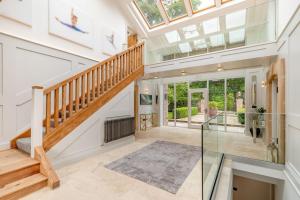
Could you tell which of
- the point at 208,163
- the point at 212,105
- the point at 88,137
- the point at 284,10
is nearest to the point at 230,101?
the point at 212,105

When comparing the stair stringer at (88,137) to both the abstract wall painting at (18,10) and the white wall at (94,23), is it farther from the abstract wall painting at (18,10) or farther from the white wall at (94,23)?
the abstract wall painting at (18,10)

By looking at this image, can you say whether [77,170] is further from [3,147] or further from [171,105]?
[171,105]

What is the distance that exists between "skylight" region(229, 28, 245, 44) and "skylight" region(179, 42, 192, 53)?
1430 millimetres

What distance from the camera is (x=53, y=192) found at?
227 cm

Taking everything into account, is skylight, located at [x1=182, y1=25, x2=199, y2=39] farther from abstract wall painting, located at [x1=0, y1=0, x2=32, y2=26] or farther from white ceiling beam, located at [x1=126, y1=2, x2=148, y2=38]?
abstract wall painting, located at [x1=0, y1=0, x2=32, y2=26]

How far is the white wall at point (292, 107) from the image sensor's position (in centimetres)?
255

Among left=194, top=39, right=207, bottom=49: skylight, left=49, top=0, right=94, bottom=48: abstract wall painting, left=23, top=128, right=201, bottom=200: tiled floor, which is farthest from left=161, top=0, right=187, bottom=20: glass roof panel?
left=23, top=128, right=201, bottom=200: tiled floor

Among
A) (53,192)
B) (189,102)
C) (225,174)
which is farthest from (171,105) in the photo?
(53,192)

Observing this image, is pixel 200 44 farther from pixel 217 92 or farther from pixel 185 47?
pixel 217 92

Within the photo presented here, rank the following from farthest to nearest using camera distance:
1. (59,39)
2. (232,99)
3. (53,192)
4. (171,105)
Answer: (171,105), (232,99), (59,39), (53,192)

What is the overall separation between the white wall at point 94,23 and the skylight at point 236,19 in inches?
174

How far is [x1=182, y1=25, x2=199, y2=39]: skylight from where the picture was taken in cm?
649

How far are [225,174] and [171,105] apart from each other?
5.92m

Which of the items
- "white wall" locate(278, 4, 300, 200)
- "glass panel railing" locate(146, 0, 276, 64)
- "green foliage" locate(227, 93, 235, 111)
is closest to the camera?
"white wall" locate(278, 4, 300, 200)
